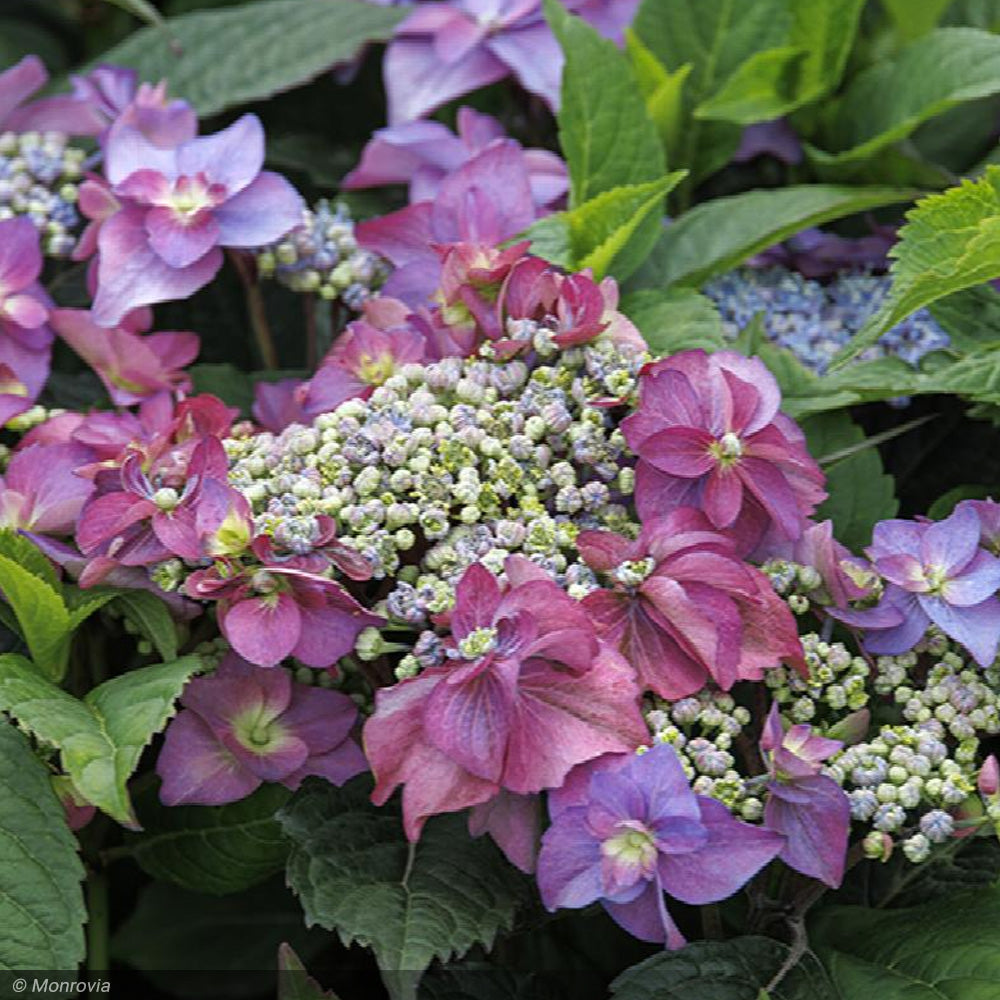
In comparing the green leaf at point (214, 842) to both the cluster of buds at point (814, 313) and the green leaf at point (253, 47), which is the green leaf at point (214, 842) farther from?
the green leaf at point (253, 47)

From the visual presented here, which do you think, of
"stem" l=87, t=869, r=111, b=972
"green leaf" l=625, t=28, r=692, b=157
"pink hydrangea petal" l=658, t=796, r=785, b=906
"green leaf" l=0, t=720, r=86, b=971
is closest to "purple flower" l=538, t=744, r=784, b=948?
"pink hydrangea petal" l=658, t=796, r=785, b=906

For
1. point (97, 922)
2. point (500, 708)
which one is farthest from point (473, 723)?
point (97, 922)

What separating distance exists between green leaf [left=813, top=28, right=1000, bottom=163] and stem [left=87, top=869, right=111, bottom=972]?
2.01 ft

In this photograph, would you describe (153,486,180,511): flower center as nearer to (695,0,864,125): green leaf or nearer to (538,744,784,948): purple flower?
(538,744,784,948): purple flower

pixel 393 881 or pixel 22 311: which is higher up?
pixel 22 311

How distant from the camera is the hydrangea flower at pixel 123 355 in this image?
0.88 meters

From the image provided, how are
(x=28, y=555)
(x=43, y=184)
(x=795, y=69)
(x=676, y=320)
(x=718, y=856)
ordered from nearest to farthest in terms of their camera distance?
(x=718, y=856), (x=28, y=555), (x=676, y=320), (x=43, y=184), (x=795, y=69)

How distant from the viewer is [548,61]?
1045mm

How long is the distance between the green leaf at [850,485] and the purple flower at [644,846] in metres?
0.25

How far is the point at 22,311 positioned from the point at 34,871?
1.07ft

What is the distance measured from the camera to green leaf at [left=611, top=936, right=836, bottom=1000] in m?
0.68

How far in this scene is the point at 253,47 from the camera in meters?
1.11

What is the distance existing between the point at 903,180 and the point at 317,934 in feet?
1.98

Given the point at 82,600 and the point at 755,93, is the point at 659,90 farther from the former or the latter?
the point at 82,600
